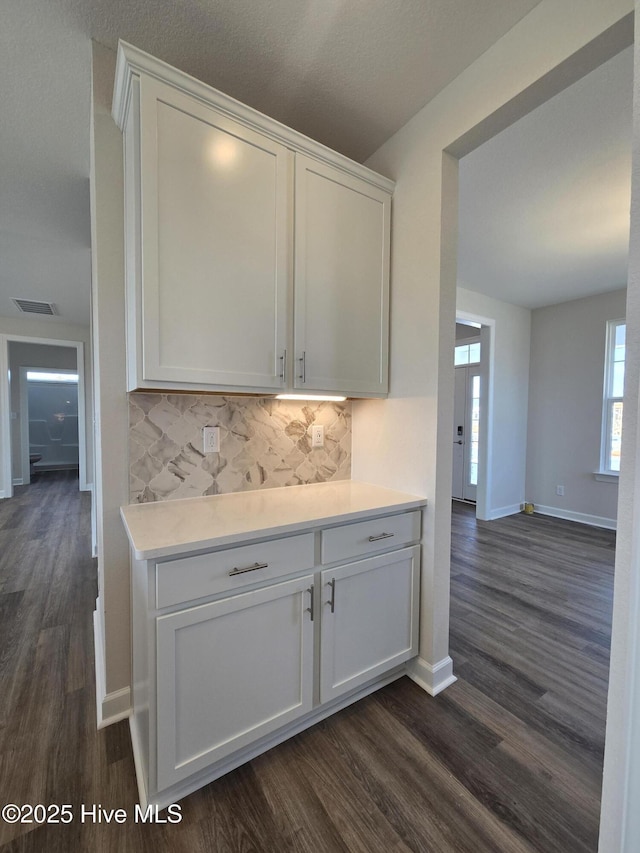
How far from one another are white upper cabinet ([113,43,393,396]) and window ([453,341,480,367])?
3946 mm

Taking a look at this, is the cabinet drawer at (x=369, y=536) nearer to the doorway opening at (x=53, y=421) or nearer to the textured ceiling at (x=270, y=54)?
the textured ceiling at (x=270, y=54)

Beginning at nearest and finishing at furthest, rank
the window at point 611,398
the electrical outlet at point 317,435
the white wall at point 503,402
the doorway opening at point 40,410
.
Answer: the electrical outlet at point 317,435 → the window at point 611,398 → the white wall at point 503,402 → the doorway opening at point 40,410

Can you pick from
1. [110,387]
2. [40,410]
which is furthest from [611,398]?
[40,410]

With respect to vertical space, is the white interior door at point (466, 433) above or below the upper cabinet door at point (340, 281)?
below

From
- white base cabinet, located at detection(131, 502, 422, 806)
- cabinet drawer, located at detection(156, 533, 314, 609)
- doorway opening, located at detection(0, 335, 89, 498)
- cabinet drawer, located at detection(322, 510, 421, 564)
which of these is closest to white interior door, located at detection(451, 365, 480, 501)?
cabinet drawer, located at detection(322, 510, 421, 564)

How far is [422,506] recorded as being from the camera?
1.72 metres

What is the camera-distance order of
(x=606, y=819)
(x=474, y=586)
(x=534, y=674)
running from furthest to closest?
1. (x=474, y=586)
2. (x=534, y=674)
3. (x=606, y=819)

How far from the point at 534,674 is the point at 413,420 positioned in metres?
1.42

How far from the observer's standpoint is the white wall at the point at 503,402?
443 cm

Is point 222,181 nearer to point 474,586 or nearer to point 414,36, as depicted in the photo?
point 414,36

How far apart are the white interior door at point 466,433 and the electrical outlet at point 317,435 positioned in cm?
382

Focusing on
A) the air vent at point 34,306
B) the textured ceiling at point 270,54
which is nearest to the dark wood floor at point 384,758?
the textured ceiling at point 270,54

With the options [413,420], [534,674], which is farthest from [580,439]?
[413,420]

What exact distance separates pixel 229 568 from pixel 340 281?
4.38 feet
